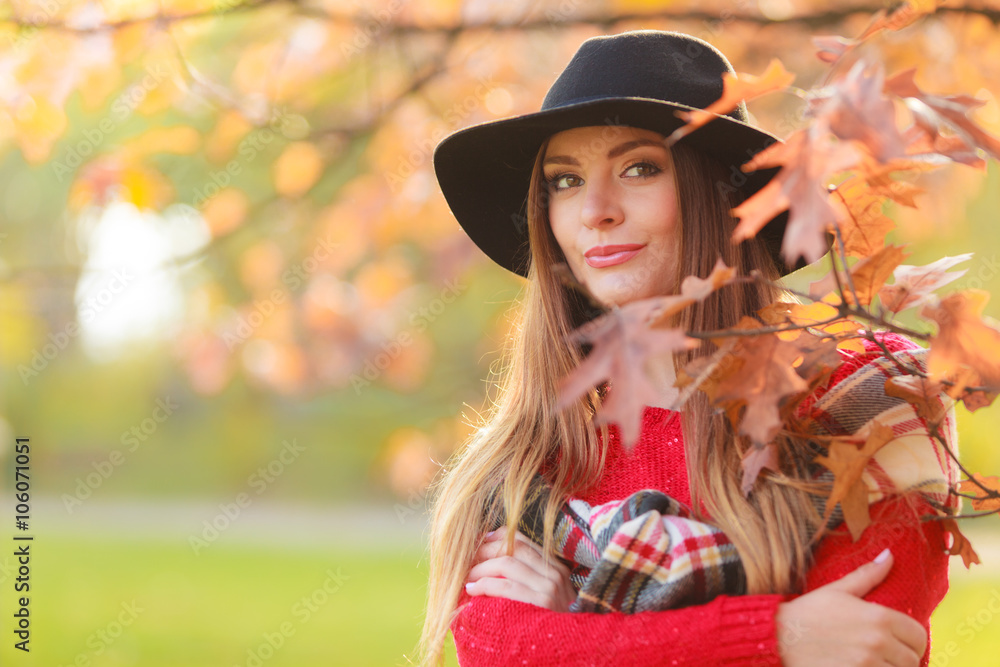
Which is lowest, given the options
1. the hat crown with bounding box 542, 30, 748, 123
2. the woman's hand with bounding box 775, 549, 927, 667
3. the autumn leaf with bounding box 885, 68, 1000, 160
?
the woman's hand with bounding box 775, 549, 927, 667

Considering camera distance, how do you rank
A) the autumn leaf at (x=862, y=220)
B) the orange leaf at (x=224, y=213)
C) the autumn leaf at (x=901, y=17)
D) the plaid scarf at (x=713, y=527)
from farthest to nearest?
the orange leaf at (x=224, y=213) < the plaid scarf at (x=713, y=527) < the autumn leaf at (x=862, y=220) < the autumn leaf at (x=901, y=17)

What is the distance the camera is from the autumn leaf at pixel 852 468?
1.30 metres

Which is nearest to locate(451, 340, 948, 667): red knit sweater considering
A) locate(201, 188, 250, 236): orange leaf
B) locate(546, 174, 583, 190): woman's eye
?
locate(546, 174, 583, 190): woman's eye

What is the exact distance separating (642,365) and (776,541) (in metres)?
0.69

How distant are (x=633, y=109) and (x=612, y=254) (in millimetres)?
292

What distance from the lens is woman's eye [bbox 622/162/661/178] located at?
5.69 ft

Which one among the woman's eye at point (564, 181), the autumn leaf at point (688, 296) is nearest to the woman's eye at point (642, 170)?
the woman's eye at point (564, 181)

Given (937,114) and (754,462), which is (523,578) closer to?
(754,462)

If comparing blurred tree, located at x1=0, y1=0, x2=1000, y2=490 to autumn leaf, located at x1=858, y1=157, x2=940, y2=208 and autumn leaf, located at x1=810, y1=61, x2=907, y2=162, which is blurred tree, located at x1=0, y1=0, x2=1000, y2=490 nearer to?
autumn leaf, located at x1=858, y1=157, x2=940, y2=208

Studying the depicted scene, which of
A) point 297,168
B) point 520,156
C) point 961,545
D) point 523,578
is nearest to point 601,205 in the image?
point 520,156

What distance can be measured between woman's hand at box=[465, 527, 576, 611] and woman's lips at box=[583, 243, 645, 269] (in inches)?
22.1

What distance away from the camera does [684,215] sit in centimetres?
174

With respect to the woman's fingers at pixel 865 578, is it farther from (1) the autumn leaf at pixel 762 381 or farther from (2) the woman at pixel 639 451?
(1) the autumn leaf at pixel 762 381

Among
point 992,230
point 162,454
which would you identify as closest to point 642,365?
point 992,230
